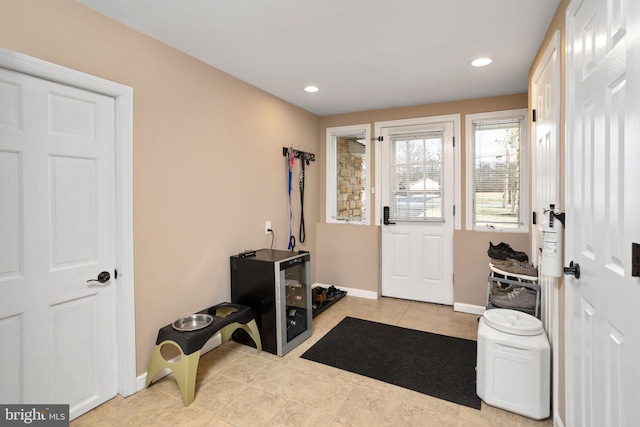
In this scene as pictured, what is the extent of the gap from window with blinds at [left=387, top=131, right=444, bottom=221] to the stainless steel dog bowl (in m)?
2.64

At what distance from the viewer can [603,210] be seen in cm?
127

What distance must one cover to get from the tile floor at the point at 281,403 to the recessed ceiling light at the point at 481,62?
2631 mm

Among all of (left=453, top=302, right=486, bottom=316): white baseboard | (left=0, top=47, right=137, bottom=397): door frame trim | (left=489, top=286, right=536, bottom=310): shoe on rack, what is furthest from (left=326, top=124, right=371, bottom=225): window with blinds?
(left=0, top=47, right=137, bottom=397): door frame trim

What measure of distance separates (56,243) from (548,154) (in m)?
3.10

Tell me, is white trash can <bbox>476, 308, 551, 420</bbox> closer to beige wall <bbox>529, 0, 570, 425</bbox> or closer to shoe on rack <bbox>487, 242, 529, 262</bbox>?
beige wall <bbox>529, 0, 570, 425</bbox>

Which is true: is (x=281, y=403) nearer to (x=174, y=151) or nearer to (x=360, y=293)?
(x=174, y=151)

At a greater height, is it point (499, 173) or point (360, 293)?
point (499, 173)

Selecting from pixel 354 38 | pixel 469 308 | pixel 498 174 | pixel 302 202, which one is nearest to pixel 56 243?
pixel 354 38

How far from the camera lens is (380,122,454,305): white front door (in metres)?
3.97

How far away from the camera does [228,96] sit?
303cm

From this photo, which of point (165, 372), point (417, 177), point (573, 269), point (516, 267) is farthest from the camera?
point (417, 177)

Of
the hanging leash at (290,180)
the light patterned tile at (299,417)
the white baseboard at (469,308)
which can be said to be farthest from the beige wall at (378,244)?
the light patterned tile at (299,417)

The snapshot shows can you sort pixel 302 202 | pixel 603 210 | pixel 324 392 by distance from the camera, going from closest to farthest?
1. pixel 603 210
2. pixel 324 392
3. pixel 302 202

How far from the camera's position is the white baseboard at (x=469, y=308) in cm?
374
